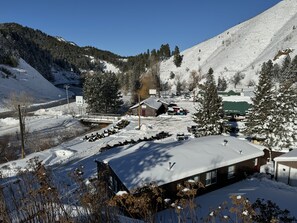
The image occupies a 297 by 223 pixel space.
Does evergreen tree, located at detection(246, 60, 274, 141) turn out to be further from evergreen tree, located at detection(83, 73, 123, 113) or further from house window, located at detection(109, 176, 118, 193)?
evergreen tree, located at detection(83, 73, 123, 113)

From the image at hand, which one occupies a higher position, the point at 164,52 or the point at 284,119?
the point at 164,52

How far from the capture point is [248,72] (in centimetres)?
8588

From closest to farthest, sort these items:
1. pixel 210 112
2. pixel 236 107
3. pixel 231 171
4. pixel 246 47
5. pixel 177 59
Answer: pixel 231 171 < pixel 210 112 < pixel 236 107 < pixel 246 47 < pixel 177 59

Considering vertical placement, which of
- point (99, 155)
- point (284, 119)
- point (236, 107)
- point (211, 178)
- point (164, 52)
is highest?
point (164, 52)

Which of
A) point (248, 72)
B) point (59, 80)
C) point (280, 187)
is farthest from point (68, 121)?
point (59, 80)

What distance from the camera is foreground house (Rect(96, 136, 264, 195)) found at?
50.8ft

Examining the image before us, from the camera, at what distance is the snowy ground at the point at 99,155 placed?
16.1 m

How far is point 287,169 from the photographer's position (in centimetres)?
1992

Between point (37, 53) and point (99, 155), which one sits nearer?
point (99, 155)

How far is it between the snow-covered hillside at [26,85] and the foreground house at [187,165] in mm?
65664

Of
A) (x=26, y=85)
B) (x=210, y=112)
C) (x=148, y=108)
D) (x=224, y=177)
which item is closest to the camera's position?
(x=224, y=177)

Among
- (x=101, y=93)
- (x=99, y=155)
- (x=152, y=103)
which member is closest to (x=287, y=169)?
(x=99, y=155)

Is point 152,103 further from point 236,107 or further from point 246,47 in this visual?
point 246,47

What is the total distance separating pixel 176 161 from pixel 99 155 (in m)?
13.1
